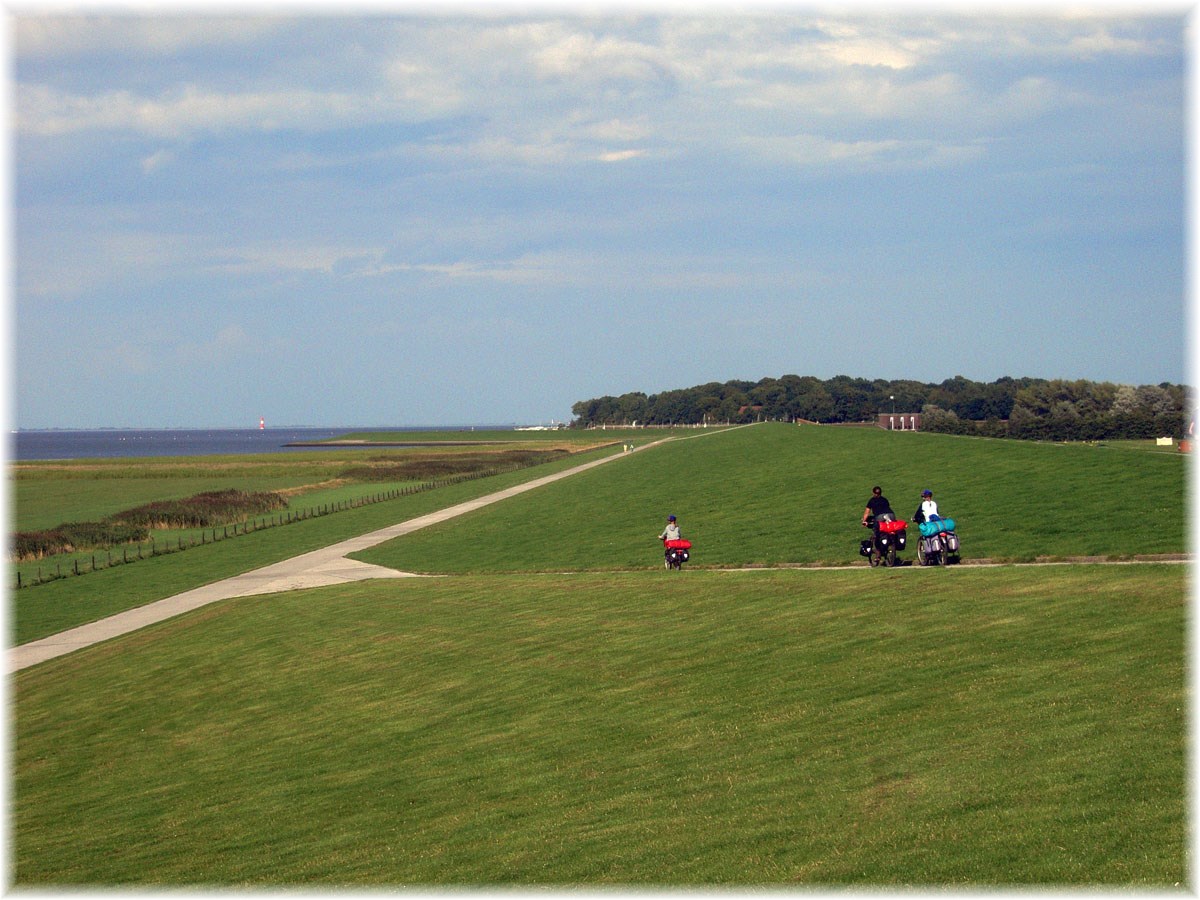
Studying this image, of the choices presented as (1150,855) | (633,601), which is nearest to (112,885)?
(1150,855)

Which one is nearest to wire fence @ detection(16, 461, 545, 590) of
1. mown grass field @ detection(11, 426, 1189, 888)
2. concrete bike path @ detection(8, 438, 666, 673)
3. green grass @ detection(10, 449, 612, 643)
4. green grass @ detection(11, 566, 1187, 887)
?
green grass @ detection(10, 449, 612, 643)

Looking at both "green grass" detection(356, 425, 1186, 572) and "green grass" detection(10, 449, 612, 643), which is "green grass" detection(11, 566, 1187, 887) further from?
"green grass" detection(10, 449, 612, 643)

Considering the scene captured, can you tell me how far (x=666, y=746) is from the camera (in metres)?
15.3

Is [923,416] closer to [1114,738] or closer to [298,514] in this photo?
[298,514]

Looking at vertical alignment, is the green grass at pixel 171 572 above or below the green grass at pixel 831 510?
below

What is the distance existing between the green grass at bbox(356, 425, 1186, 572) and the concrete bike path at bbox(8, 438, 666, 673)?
163 cm

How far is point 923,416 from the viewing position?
167875 mm

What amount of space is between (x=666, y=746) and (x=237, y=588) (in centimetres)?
2676

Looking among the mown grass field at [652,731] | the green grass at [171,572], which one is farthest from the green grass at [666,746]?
the green grass at [171,572]

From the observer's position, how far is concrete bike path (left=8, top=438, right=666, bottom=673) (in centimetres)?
3069

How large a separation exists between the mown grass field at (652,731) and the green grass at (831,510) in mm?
499

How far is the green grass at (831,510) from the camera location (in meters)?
31.7

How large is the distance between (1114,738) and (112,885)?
12.0 m

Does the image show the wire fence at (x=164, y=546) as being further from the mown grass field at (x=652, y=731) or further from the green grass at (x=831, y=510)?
the mown grass field at (x=652, y=731)
